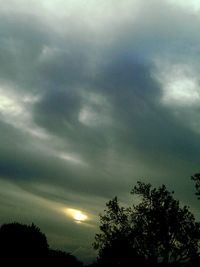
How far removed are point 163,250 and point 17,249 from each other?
30.9m

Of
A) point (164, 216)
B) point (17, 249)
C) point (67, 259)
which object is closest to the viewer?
point (17, 249)

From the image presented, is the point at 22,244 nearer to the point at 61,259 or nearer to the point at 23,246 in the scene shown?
the point at 23,246

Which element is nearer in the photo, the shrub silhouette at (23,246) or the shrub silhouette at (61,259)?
the shrub silhouette at (23,246)

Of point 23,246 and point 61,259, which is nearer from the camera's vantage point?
point 23,246

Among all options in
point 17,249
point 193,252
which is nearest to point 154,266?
point 193,252

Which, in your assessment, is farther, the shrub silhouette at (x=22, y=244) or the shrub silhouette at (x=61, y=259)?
the shrub silhouette at (x=61, y=259)

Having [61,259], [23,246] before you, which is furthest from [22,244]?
[61,259]

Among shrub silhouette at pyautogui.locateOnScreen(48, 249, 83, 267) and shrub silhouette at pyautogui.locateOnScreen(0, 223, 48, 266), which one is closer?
shrub silhouette at pyautogui.locateOnScreen(0, 223, 48, 266)

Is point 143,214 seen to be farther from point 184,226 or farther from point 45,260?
point 45,260

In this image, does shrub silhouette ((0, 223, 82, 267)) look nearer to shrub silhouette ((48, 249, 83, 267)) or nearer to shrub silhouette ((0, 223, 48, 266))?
shrub silhouette ((0, 223, 48, 266))

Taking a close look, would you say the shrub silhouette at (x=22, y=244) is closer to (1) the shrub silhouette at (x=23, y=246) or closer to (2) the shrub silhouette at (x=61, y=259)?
(1) the shrub silhouette at (x=23, y=246)

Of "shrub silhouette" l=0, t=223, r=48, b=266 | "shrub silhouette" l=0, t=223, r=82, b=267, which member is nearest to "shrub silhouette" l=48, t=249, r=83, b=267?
"shrub silhouette" l=0, t=223, r=82, b=267

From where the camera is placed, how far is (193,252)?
228 feet

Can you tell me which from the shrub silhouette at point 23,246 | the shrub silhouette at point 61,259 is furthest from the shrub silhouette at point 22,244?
the shrub silhouette at point 61,259
